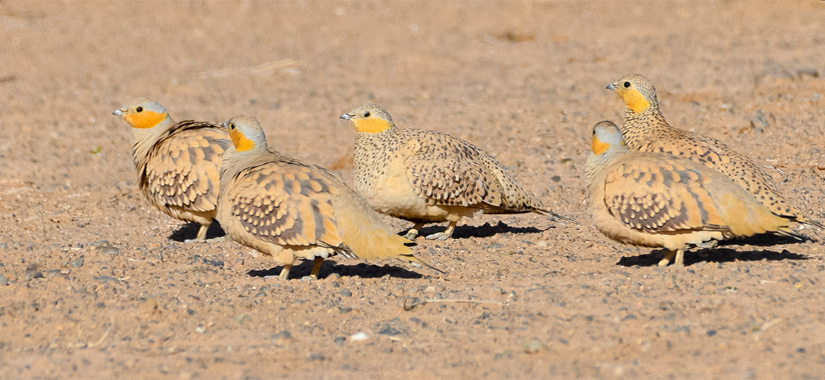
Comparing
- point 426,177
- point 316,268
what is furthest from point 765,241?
point 316,268

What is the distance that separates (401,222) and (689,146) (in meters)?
2.94

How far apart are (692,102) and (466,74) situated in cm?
385

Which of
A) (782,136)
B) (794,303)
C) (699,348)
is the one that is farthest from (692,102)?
(699,348)

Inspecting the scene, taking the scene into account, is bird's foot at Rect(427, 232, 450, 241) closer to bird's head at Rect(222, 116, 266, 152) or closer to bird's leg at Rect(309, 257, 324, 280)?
bird's leg at Rect(309, 257, 324, 280)

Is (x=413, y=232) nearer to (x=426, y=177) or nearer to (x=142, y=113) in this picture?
(x=426, y=177)

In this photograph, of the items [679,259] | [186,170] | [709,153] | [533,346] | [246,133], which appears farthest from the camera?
[186,170]

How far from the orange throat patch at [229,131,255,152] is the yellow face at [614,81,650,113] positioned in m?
3.25

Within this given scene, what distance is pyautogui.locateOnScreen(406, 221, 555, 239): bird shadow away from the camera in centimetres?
779

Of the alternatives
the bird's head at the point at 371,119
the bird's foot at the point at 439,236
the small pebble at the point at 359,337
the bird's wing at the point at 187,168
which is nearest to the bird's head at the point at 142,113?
the bird's wing at the point at 187,168

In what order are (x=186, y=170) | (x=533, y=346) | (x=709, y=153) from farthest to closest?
(x=186, y=170) → (x=709, y=153) → (x=533, y=346)

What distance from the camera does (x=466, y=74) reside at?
13844 mm

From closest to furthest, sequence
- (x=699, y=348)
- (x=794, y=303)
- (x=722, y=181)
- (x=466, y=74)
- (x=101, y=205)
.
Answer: (x=699, y=348) < (x=794, y=303) < (x=722, y=181) < (x=101, y=205) < (x=466, y=74)

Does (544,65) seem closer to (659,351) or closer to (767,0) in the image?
(767,0)

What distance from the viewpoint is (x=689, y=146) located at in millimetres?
6762
